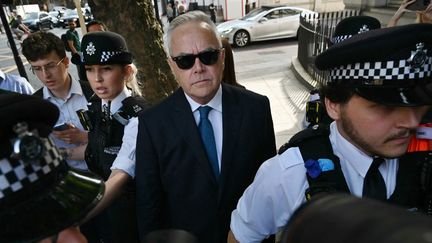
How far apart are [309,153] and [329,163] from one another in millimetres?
100

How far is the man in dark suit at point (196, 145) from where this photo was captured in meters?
1.88

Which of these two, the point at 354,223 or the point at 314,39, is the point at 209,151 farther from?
the point at 314,39

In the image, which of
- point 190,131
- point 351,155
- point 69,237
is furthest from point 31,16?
point 351,155

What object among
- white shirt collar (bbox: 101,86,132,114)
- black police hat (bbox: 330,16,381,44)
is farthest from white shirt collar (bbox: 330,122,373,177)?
black police hat (bbox: 330,16,381,44)

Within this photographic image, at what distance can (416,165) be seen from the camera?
1.37m

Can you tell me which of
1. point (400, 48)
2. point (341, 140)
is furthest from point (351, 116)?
point (400, 48)

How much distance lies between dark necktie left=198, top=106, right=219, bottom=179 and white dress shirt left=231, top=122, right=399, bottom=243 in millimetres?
378

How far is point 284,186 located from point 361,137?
37cm

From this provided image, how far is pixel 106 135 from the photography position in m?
2.14

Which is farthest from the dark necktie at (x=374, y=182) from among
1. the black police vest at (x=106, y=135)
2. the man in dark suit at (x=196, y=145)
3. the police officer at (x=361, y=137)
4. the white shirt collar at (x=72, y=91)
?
the white shirt collar at (x=72, y=91)

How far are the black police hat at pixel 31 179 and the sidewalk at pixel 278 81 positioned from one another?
4229mm

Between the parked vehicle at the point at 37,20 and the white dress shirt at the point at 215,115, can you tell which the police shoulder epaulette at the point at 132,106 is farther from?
the parked vehicle at the point at 37,20

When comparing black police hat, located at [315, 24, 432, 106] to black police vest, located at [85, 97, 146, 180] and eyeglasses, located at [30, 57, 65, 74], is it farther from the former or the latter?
eyeglasses, located at [30, 57, 65, 74]

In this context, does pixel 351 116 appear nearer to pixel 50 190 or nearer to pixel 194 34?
pixel 194 34
